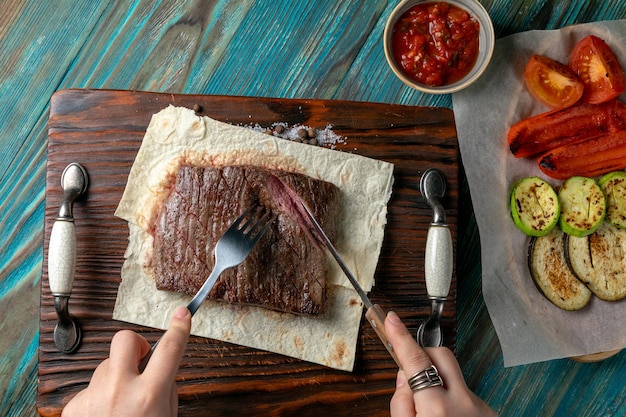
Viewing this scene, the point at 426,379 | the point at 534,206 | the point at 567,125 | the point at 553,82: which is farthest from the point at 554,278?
the point at 426,379

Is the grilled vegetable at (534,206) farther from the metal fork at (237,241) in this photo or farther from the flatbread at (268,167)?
the metal fork at (237,241)

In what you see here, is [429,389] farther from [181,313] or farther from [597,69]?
[597,69]

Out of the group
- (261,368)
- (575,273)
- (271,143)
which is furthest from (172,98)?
(575,273)

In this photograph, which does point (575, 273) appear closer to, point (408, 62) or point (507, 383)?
point (507, 383)

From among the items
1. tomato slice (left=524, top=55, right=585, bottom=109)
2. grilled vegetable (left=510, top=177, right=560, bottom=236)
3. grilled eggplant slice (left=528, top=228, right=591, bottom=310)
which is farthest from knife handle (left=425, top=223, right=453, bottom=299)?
tomato slice (left=524, top=55, right=585, bottom=109)

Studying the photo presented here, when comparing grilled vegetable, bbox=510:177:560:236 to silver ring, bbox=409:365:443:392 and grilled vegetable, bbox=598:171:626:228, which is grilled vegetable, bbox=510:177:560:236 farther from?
silver ring, bbox=409:365:443:392

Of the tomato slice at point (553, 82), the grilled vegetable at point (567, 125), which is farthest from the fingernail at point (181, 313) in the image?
the tomato slice at point (553, 82)

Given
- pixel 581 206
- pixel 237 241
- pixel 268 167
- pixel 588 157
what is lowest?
pixel 237 241
